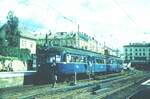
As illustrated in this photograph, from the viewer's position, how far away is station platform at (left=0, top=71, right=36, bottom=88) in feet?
79.6

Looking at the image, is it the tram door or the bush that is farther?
the bush

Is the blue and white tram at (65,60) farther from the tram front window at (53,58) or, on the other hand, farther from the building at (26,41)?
the building at (26,41)

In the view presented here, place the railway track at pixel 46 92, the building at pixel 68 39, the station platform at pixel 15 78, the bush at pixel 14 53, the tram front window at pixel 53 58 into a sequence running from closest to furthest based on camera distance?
the railway track at pixel 46 92
the station platform at pixel 15 78
the tram front window at pixel 53 58
the bush at pixel 14 53
the building at pixel 68 39

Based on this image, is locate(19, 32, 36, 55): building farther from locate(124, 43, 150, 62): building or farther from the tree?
locate(124, 43, 150, 62): building

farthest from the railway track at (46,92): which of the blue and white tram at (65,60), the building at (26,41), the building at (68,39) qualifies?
the building at (68,39)

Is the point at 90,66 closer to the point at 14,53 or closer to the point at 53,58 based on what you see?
the point at 53,58

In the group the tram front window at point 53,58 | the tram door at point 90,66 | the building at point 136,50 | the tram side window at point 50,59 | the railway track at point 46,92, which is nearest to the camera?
the railway track at point 46,92

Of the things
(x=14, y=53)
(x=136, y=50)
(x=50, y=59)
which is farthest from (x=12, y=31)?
(x=136, y=50)

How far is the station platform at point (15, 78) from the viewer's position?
24.3m

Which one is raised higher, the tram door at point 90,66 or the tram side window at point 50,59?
the tram side window at point 50,59

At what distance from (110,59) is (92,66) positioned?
36.6 ft

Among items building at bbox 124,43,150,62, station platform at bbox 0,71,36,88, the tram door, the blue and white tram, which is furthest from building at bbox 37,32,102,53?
station platform at bbox 0,71,36,88

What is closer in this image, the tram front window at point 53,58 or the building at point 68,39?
the tram front window at point 53,58

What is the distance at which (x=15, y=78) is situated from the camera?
26047mm
